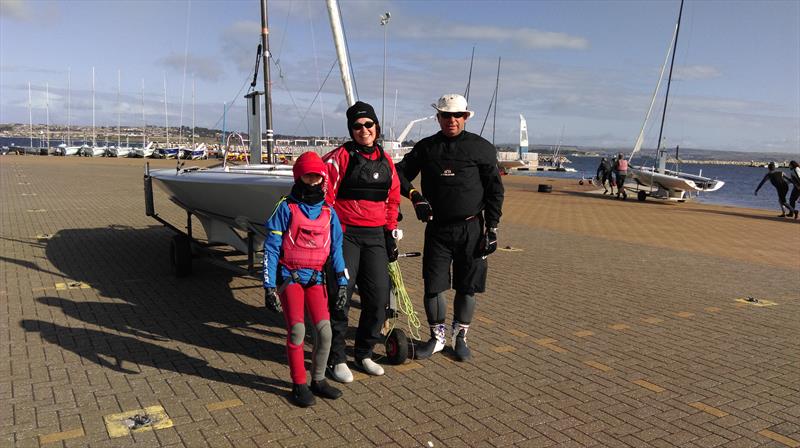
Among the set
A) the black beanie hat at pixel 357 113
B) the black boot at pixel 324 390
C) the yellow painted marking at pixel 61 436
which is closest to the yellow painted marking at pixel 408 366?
the black boot at pixel 324 390

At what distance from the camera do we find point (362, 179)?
4.05 metres

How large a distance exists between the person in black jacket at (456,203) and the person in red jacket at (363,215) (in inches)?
13.5

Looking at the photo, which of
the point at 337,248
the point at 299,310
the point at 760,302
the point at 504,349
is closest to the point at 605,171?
the point at 760,302

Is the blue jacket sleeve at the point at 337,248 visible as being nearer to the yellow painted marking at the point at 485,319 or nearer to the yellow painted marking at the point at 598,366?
the yellow painted marking at the point at 598,366

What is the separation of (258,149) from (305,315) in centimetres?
530

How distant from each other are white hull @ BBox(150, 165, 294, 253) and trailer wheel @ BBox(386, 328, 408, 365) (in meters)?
1.98

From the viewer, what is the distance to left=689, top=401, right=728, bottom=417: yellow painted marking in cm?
370

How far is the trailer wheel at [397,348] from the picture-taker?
14.3 ft

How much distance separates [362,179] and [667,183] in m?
20.4

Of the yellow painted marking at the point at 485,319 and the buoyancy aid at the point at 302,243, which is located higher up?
the buoyancy aid at the point at 302,243

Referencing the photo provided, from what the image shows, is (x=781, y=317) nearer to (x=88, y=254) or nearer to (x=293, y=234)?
(x=293, y=234)

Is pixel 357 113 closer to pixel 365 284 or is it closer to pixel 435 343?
pixel 365 284

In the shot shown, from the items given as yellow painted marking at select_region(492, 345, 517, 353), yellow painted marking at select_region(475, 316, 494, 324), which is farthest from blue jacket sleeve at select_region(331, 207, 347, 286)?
yellow painted marking at select_region(475, 316, 494, 324)

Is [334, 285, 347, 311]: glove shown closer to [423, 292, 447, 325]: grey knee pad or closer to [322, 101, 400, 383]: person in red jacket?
[322, 101, 400, 383]: person in red jacket
